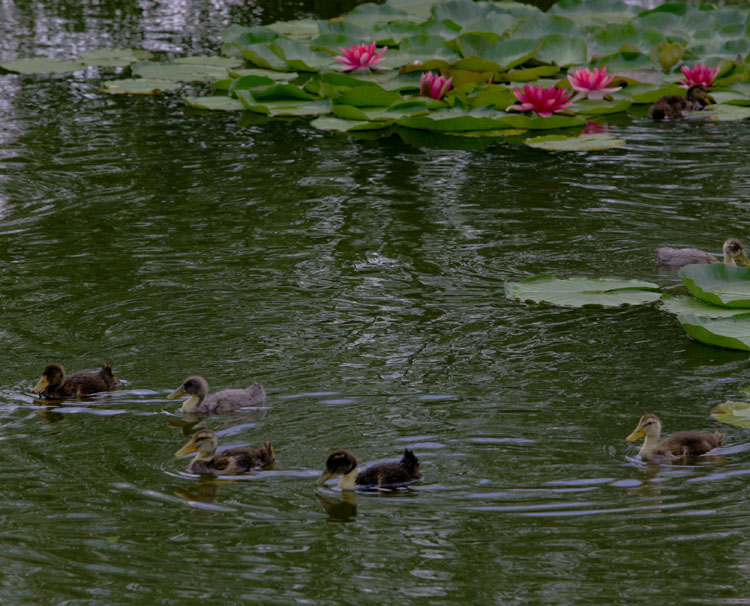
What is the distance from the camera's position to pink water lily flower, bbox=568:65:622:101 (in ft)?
40.5

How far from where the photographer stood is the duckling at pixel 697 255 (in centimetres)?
779

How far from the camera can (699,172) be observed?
1020 centimetres

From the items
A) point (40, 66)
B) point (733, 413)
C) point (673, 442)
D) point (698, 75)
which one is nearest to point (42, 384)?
point (673, 442)

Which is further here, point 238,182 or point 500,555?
point 238,182

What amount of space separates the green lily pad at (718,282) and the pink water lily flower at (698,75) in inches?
236

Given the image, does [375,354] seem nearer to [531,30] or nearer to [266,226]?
[266,226]

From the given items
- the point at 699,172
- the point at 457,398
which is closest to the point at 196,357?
the point at 457,398

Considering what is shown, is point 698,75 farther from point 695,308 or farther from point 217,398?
point 217,398

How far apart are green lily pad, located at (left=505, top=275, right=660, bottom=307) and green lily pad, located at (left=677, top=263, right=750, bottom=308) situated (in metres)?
0.26

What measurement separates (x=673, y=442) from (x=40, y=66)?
11.3 metres

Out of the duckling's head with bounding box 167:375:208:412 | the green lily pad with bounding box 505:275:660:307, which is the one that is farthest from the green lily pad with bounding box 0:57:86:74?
the duckling's head with bounding box 167:375:208:412

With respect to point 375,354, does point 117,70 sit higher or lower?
higher

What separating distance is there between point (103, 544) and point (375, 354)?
95.6 inches

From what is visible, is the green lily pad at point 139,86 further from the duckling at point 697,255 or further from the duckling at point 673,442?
the duckling at point 673,442
